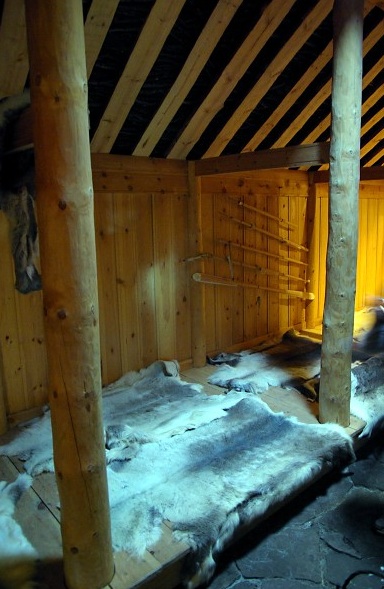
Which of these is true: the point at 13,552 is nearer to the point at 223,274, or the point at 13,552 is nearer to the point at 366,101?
the point at 223,274

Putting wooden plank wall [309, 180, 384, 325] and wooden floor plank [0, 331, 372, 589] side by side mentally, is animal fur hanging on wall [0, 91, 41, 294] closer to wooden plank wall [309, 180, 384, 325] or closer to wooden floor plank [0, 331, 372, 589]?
wooden floor plank [0, 331, 372, 589]

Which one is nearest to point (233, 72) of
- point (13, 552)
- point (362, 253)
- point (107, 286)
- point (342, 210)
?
point (342, 210)

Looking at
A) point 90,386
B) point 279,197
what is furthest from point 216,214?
point 90,386

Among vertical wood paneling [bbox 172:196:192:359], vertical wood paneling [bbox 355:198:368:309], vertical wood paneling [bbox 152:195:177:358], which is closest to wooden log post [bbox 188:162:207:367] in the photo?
vertical wood paneling [bbox 172:196:192:359]

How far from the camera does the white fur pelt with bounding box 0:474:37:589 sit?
1698 millimetres

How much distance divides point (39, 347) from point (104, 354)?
0.53 metres

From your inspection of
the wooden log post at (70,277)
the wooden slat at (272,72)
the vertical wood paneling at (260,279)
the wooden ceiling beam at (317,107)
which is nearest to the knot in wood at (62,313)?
the wooden log post at (70,277)

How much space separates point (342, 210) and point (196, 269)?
158cm

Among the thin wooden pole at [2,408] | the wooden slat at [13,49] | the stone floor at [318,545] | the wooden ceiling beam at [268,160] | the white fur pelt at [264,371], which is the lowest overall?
Answer: the stone floor at [318,545]

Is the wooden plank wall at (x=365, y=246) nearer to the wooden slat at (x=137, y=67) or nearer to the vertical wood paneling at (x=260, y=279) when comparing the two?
the vertical wood paneling at (x=260, y=279)

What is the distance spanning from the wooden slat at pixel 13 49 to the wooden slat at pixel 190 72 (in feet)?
3.05

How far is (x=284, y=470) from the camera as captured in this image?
234cm

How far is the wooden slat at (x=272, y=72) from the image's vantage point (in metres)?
2.66

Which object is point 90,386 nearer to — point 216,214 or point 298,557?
point 298,557
